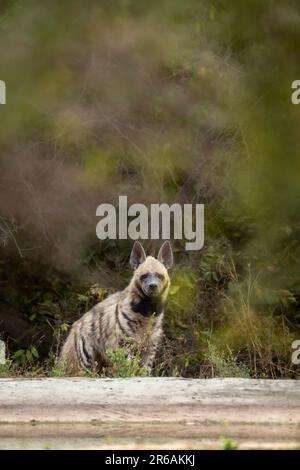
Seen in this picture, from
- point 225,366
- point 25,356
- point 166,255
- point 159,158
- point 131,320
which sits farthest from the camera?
point 159,158

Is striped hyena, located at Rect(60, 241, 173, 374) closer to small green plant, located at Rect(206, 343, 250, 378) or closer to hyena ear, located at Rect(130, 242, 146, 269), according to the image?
hyena ear, located at Rect(130, 242, 146, 269)

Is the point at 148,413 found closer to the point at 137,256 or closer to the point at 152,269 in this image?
the point at 152,269

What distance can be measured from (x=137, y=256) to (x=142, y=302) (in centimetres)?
39

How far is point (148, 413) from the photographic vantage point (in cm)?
→ 684

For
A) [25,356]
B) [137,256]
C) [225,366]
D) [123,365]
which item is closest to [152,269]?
[137,256]

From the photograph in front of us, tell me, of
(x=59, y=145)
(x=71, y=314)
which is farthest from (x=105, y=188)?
(x=71, y=314)

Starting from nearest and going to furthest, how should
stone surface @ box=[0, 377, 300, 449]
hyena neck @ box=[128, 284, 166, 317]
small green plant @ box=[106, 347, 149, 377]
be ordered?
stone surface @ box=[0, 377, 300, 449] → small green plant @ box=[106, 347, 149, 377] → hyena neck @ box=[128, 284, 166, 317]

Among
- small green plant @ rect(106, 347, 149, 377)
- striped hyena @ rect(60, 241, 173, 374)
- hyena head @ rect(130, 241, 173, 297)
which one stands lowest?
small green plant @ rect(106, 347, 149, 377)

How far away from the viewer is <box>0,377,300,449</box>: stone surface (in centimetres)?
638

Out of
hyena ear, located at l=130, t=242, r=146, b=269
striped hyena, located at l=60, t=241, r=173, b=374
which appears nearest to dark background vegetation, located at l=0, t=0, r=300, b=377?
striped hyena, located at l=60, t=241, r=173, b=374

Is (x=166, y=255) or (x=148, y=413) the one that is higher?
(x=166, y=255)

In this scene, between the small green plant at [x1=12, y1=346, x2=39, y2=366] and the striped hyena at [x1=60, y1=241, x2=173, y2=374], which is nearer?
the striped hyena at [x1=60, y1=241, x2=173, y2=374]

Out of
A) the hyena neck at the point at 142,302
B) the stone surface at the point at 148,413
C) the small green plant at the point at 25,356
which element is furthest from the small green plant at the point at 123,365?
the small green plant at the point at 25,356

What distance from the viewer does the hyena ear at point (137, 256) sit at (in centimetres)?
923
